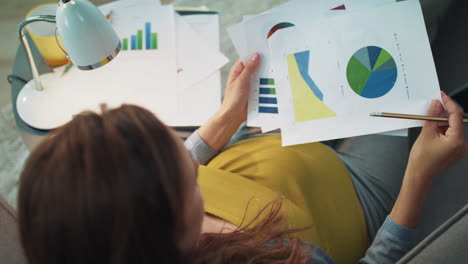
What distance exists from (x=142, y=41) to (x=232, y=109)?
1.08 feet

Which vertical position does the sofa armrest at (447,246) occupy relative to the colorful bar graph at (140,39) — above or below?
below

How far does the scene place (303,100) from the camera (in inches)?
29.7

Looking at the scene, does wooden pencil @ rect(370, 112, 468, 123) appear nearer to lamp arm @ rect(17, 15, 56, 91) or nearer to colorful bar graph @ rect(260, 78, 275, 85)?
colorful bar graph @ rect(260, 78, 275, 85)

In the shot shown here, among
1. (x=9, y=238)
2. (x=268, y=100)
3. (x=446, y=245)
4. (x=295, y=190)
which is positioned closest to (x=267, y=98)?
(x=268, y=100)

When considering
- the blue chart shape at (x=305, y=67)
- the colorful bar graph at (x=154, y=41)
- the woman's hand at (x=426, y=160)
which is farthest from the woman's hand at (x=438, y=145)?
the colorful bar graph at (x=154, y=41)

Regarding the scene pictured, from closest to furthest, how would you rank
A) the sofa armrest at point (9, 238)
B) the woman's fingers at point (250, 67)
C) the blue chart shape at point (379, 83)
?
the sofa armrest at point (9, 238), the blue chart shape at point (379, 83), the woman's fingers at point (250, 67)

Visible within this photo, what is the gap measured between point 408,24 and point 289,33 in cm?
24

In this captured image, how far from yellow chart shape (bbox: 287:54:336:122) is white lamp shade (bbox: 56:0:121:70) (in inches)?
14.6

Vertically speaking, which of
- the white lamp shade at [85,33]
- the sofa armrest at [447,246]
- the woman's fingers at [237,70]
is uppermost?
the white lamp shade at [85,33]

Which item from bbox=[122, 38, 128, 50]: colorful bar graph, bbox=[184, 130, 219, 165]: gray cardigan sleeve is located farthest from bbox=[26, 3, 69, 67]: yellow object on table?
bbox=[184, 130, 219, 165]: gray cardigan sleeve

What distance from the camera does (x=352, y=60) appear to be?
73 cm

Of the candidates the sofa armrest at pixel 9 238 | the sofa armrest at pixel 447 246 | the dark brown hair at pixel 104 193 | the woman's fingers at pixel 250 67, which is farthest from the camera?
the woman's fingers at pixel 250 67

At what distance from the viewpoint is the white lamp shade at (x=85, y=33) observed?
0.54 m

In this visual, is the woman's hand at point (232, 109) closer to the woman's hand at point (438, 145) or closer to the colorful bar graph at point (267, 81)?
the colorful bar graph at point (267, 81)
